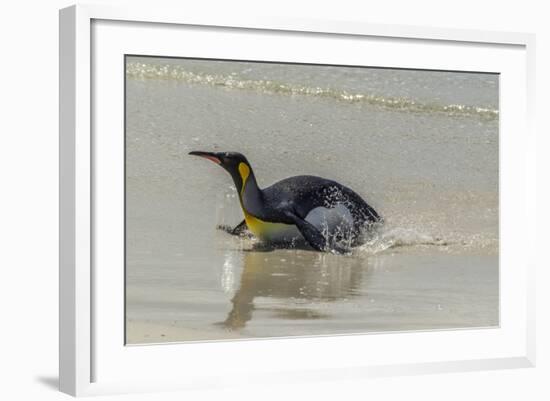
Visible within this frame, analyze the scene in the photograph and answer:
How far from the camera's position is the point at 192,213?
7.61 m

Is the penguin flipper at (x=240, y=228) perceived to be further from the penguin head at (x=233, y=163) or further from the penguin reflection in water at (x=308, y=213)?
the penguin head at (x=233, y=163)

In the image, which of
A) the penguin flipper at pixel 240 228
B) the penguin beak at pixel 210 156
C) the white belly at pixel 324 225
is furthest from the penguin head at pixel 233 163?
the white belly at pixel 324 225

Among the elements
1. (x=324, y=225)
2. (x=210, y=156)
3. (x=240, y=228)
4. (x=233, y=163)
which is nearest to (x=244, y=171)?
(x=233, y=163)

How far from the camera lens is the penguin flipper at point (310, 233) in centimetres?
802

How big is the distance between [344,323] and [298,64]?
1571 millimetres

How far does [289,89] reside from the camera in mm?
7777

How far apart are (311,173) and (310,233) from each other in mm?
394

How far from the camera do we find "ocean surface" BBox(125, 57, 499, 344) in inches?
291

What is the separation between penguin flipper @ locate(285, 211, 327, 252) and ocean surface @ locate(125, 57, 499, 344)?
0.09 metres

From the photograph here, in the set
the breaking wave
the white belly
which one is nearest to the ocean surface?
the breaking wave

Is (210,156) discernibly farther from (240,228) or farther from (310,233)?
(310,233)

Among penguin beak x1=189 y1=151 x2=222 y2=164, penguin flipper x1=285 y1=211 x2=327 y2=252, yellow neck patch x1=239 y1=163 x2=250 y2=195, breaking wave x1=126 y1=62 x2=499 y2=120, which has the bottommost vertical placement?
penguin flipper x1=285 y1=211 x2=327 y2=252

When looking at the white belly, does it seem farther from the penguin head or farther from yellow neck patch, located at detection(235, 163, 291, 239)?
the penguin head

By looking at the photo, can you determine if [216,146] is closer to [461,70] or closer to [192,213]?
[192,213]
